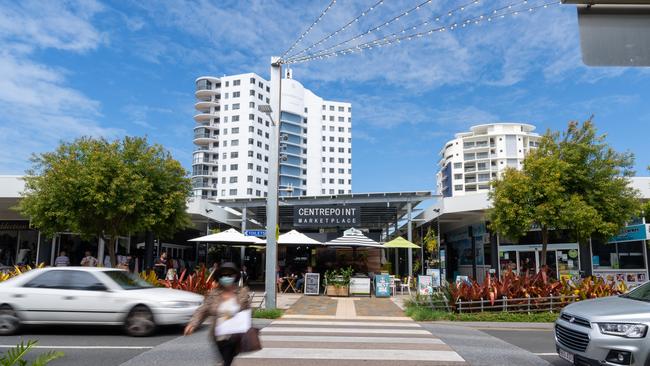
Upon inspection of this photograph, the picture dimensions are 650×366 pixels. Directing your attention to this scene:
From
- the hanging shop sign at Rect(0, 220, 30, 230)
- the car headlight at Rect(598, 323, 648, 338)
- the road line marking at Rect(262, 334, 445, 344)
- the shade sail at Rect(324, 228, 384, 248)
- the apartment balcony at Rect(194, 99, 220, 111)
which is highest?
the apartment balcony at Rect(194, 99, 220, 111)

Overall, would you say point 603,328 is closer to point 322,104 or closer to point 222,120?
point 222,120

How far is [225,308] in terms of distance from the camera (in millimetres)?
5184

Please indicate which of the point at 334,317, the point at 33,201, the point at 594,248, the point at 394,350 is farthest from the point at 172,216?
the point at 594,248

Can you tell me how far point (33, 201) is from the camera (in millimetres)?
18734

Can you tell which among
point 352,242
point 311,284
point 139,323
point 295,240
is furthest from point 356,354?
point 295,240

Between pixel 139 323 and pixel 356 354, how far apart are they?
453cm

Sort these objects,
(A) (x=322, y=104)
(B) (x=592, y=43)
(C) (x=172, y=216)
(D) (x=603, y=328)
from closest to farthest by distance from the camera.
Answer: (B) (x=592, y=43) → (D) (x=603, y=328) → (C) (x=172, y=216) → (A) (x=322, y=104)

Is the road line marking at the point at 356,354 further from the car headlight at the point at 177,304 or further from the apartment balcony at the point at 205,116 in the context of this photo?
the apartment balcony at the point at 205,116

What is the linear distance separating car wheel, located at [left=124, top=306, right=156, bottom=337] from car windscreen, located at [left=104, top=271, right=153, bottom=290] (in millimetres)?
691

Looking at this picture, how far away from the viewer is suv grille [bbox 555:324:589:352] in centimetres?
633

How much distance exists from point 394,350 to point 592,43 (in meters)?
5.80

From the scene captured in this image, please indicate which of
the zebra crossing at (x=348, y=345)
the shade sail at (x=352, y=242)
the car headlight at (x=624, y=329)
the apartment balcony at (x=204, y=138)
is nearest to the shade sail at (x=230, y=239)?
the shade sail at (x=352, y=242)

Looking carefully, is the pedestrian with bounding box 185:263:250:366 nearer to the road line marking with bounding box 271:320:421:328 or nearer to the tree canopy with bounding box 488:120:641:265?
the road line marking with bounding box 271:320:421:328

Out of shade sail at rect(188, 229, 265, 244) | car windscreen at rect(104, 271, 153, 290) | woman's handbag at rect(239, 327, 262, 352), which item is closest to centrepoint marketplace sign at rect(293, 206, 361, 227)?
shade sail at rect(188, 229, 265, 244)
